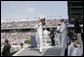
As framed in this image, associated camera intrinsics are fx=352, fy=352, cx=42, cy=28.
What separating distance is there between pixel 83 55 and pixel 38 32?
409 centimetres

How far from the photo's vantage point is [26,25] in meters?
30.2

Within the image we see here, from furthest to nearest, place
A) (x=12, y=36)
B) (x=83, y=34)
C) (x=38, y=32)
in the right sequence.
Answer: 1. (x=12, y=36)
2. (x=38, y=32)
3. (x=83, y=34)

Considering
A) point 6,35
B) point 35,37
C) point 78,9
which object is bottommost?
point 6,35

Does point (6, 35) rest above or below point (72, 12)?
below

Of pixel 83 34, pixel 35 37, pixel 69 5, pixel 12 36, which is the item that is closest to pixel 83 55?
pixel 83 34

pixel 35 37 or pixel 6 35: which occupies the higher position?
pixel 35 37

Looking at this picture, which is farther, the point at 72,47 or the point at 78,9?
the point at 78,9

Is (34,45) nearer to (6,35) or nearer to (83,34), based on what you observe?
(83,34)

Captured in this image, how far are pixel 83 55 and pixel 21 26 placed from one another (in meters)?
20.4

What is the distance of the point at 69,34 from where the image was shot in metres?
12.6

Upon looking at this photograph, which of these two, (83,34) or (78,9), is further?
(78,9)

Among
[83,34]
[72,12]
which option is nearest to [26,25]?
[72,12]

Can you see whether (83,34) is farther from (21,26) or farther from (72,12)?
(21,26)

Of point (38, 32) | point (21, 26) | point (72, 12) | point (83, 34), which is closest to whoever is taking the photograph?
point (83, 34)
